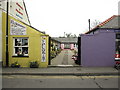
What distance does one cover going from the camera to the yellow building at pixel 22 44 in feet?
37.1

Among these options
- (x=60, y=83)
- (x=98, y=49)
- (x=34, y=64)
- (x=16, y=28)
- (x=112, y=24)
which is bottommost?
(x=60, y=83)

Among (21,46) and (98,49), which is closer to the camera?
(98,49)

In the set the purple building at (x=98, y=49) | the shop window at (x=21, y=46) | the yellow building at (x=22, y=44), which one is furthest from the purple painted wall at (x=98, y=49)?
the shop window at (x=21, y=46)

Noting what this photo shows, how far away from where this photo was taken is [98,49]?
37.6 feet

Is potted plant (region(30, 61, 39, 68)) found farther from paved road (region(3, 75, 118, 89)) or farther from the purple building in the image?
the purple building

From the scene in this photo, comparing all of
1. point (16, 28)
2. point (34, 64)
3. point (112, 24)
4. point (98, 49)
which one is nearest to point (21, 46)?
point (16, 28)

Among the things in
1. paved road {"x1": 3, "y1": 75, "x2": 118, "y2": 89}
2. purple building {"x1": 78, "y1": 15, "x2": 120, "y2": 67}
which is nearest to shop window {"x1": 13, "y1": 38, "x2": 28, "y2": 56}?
paved road {"x1": 3, "y1": 75, "x2": 118, "y2": 89}

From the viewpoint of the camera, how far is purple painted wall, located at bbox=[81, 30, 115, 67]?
11.4 metres

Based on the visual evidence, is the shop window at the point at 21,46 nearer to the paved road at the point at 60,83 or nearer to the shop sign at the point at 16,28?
the shop sign at the point at 16,28

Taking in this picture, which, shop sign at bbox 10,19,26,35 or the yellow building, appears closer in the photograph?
the yellow building

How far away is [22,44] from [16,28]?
1.39m

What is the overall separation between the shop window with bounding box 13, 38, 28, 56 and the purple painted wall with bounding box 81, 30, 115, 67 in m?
4.64

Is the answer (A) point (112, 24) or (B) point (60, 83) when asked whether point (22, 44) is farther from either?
(A) point (112, 24)

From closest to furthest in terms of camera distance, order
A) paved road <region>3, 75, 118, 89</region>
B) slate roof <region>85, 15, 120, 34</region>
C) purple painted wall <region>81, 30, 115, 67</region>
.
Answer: paved road <region>3, 75, 118, 89</region> < purple painted wall <region>81, 30, 115, 67</region> < slate roof <region>85, 15, 120, 34</region>
